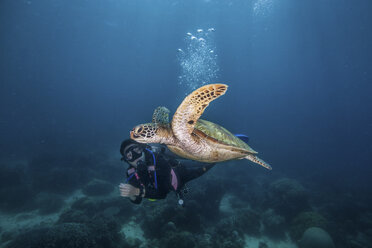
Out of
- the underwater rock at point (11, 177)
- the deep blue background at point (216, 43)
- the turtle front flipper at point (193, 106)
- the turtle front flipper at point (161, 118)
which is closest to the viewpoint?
the turtle front flipper at point (193, 106)

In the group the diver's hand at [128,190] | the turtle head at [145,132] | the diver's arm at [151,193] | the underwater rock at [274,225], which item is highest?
the turtle head at [145,132]

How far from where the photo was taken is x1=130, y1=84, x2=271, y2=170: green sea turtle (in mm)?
2494

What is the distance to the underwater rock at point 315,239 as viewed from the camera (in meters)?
5.93

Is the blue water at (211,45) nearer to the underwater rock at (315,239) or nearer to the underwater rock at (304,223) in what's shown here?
the underwater rock at (304,223)

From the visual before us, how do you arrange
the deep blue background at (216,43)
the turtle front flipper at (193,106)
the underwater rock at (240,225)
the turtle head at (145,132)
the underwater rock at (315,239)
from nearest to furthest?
the turtle front flipper at (193,106)
the turtle head at (145,132)
the underwater rock at (315,239)
the underwater rock at (240,225)
the deep blue background at (216,43)

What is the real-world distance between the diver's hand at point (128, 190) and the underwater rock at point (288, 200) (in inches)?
343

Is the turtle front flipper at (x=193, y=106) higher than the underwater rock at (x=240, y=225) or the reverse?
higher

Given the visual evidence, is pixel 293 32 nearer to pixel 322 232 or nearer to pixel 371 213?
pixel 371 213

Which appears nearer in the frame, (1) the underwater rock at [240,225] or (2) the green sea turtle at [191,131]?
(2) the green sea turtle at [191,131]

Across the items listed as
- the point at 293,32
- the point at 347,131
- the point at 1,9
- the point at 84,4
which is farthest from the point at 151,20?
the point at 347,131

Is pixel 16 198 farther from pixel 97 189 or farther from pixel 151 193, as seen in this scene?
pixel 151 193

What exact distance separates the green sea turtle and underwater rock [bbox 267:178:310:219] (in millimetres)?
7391

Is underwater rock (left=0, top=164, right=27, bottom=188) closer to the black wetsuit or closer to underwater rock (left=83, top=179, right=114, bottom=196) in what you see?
underwater rock (left=83, top=179, right=114, bottom=196)

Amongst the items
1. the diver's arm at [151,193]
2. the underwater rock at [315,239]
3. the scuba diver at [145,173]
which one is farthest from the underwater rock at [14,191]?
the underwater rock at [315,239]
